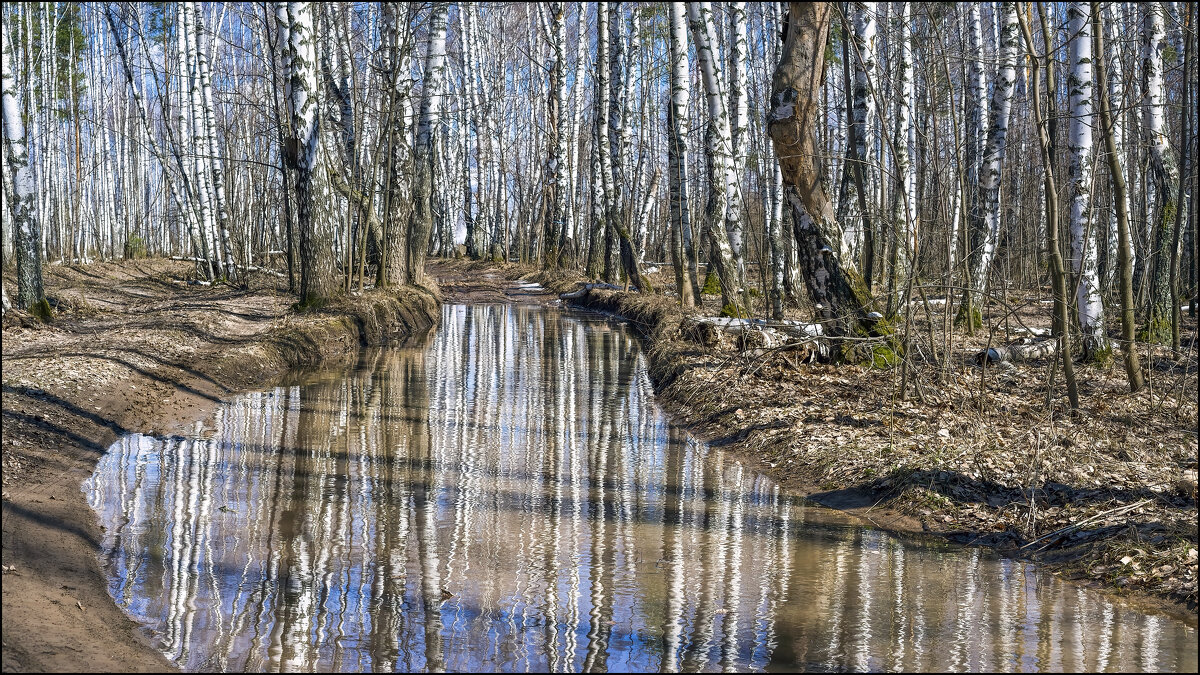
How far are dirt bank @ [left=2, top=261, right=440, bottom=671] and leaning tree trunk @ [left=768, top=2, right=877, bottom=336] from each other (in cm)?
611

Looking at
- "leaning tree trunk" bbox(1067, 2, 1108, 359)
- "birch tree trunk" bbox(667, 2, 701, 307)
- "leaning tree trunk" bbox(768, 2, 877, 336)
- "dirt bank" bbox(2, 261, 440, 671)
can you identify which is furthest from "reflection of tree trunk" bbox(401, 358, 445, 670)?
"leaning tree trunk" bbox(1067, 2, 1108, 359)

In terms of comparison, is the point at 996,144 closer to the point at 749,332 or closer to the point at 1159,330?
the point at 1159,330

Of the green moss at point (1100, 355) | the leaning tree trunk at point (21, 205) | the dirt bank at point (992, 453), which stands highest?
the leaning tree trunk at point (21, 205)

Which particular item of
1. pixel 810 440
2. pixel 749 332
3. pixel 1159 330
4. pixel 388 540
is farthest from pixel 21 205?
pixel 1159 330

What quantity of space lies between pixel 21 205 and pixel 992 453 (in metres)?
12.2

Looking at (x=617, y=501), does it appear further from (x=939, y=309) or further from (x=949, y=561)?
(x=939, y=309)

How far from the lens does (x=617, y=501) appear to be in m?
6.27

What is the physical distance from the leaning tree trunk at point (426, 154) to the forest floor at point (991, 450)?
925cm

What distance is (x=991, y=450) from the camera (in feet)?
21.6

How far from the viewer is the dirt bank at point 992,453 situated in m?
5.02

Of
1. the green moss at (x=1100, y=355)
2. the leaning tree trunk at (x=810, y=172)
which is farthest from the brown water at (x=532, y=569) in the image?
the green moss at (x=1100, y=355)

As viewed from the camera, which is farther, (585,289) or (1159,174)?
(585,289)

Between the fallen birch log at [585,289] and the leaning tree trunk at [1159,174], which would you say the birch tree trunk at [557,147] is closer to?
the fallen birch log at [585,289]

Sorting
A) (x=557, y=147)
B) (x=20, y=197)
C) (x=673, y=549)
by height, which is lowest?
(x=673, y=549)
